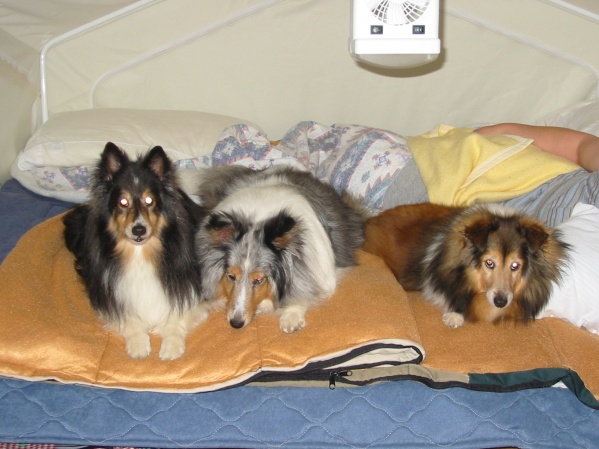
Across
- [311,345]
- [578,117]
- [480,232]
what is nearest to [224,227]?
[311,345]

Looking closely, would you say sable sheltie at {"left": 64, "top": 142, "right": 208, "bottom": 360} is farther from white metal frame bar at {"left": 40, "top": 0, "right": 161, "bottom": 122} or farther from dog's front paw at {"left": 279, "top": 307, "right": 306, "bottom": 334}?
white metal frame bar at {"left": 40, "top": 0, "right": 161, "bottom": 122}

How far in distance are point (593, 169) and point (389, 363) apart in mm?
1660

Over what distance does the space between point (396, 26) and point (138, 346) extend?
5.32ft

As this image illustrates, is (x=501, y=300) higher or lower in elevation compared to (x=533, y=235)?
lower

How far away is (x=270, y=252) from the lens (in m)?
2.49

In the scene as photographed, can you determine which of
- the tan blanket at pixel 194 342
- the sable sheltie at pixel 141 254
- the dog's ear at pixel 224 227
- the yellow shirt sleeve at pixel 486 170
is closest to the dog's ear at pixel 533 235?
the tan blanket at pixel 194 342

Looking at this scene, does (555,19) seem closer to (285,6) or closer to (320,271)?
(285,6)

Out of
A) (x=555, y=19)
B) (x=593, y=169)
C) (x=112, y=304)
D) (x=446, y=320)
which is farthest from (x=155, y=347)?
(x=555, y=19)

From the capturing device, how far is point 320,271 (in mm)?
2660

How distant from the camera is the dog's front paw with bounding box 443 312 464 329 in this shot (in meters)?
2.60

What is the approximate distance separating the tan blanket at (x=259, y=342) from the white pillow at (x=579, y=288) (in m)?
0.05

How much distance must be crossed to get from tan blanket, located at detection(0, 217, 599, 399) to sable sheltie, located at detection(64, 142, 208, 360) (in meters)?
0.07

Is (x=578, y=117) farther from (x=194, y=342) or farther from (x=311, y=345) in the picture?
(x=194, y=342)

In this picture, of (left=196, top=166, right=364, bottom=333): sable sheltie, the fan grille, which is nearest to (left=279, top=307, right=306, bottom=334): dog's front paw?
(left=196, top=166, right=364, bottom=333): sable sheltie
